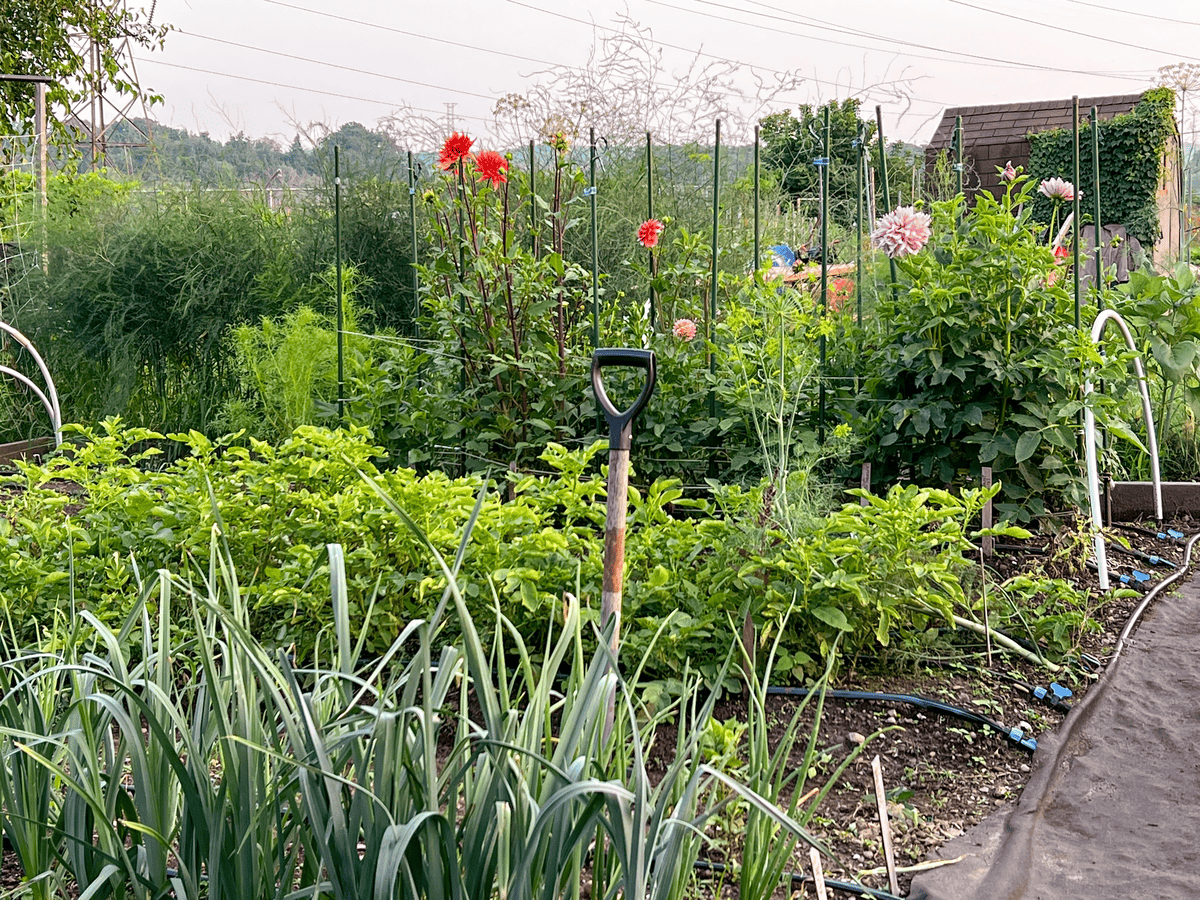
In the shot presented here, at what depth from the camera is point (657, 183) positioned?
5398 mm

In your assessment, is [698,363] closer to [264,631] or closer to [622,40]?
[264,631]

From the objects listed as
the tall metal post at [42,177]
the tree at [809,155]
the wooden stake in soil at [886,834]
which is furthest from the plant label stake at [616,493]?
the tree at [809,155]

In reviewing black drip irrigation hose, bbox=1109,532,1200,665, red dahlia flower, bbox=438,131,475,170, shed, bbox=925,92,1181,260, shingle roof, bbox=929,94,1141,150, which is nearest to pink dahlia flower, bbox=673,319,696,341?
red dahlia flower, bbox=438,131,475,170

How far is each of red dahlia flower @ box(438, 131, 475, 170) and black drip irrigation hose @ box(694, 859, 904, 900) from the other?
8.39 feet

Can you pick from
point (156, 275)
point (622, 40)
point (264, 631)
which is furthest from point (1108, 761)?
point (622, 40)

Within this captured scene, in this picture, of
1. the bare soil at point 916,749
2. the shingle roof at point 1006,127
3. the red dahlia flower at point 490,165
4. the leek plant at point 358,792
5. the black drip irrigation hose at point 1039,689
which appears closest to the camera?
the leek plant at point 358,792

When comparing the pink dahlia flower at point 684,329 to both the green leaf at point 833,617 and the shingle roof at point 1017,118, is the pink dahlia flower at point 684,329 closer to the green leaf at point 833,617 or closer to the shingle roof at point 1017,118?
the green leaf at point 833,617

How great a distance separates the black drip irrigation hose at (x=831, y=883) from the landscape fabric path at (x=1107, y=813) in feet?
0.29

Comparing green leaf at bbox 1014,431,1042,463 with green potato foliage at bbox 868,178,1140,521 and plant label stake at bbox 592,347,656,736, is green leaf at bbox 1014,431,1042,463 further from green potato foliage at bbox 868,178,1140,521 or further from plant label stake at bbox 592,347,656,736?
plant label stake at bbox 592,347,656,736

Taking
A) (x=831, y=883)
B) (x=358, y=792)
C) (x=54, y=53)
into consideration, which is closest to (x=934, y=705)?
(x=831, y=883)

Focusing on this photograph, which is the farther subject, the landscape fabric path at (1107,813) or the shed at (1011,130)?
the shed at (1011,130)

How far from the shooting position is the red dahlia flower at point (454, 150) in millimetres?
3451

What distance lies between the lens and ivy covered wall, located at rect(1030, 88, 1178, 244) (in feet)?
44.4

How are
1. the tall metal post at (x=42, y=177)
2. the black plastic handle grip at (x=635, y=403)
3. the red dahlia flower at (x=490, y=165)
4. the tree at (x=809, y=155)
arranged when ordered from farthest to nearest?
the tree at (x=809, y=155) < the tall metal post at (x=42, y=177) < the red dahlia flower at (x=490, y=165) < the black plastic handle grip at (x=635, y=403)
